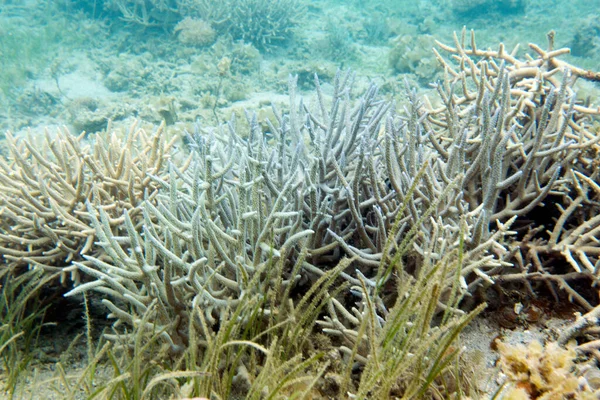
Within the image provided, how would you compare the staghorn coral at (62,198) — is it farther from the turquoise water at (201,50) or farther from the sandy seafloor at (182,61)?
the turquoise water at (201,50)

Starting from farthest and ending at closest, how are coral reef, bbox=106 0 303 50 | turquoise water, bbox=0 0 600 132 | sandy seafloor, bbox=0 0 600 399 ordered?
1. coral reef, bbox=106 0 303 50
2. turquoise water, bbox=0 0 600 132
3. sandy seafloor, bbox=0 0 600 399

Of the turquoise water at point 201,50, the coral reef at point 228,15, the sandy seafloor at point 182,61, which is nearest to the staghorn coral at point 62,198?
the sandy seafloor at point 182,61

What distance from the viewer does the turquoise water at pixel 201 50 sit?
8797 mm

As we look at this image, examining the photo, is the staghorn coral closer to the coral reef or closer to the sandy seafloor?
the sandy seafloor

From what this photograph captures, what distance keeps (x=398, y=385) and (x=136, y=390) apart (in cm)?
110

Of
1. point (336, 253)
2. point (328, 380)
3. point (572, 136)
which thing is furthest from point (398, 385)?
point (572, 136)

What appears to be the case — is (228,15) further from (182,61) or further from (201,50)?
(182,61)

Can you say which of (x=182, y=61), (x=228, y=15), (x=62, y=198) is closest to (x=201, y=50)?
(x=182, y=61)

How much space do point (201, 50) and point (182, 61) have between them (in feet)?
2.86

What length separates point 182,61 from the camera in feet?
35.3

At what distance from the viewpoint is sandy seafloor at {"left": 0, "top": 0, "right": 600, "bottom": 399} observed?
27.5 ft

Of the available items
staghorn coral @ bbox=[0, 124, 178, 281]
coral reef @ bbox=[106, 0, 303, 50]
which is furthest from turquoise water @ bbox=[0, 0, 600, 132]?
staghorn coral @ bbox=[0, 124, 178, 281]

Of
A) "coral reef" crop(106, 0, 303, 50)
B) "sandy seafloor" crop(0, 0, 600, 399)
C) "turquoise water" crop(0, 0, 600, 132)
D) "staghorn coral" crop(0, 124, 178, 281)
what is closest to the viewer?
"staghorn coral" crop(0, 124, 178, 281)

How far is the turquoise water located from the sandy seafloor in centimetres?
4
